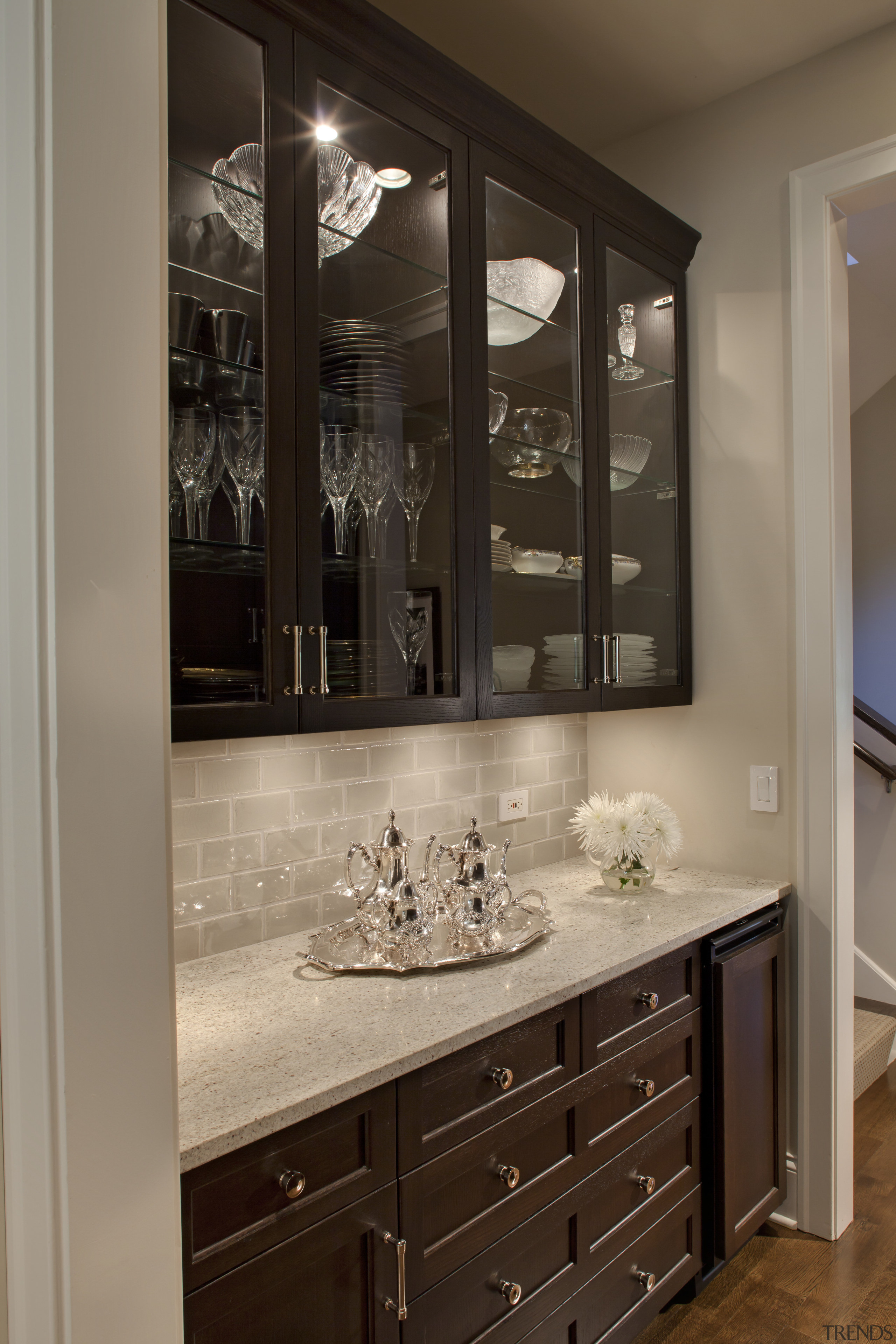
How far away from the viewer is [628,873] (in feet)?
6.85

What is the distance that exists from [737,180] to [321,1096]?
2498 mm

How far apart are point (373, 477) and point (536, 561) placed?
491 millimetres

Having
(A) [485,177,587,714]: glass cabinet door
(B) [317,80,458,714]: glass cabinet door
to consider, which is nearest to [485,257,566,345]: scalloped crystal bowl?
(A) [485,177,587,714]: glass cabinet door

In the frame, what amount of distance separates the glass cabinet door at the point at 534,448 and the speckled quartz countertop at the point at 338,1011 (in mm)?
532

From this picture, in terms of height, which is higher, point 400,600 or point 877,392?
point 877,392

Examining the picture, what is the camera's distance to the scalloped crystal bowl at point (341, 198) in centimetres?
146

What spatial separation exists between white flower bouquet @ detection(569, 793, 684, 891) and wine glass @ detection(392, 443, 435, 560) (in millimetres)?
886

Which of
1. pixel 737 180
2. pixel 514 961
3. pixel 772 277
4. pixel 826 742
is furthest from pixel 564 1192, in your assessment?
pixel 737 180

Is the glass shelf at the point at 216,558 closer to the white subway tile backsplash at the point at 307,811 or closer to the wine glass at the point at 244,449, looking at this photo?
the wine glass at the point at 244,449

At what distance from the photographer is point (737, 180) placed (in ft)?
7.72

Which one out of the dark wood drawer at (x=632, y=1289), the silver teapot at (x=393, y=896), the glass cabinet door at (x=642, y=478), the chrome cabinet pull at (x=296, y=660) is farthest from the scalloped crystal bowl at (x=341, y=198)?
the dark wood drawer at (x=632, y=1289)

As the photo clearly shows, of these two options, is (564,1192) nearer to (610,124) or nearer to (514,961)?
(514,961)

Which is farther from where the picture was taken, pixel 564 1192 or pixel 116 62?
pixel 564 1192

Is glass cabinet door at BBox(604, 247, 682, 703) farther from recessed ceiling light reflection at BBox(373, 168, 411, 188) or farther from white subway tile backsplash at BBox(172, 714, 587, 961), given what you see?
recessed ceiling light reflection at BBox(373, 168, 411, 188)
